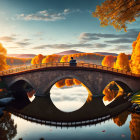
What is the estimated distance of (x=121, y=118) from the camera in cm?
2017

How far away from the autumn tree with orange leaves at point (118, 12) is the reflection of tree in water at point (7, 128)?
18990 mm

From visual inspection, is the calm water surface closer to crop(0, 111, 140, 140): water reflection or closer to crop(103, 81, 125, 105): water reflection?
crop(0, 111, 140, 140): water reflection

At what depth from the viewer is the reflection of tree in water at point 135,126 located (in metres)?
14.7

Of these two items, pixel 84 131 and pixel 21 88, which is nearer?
pixel 84 131

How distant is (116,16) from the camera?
20500mm

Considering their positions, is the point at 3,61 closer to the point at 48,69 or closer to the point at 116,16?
the point at 48,69

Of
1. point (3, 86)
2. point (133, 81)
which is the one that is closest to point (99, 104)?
point (133, 81)

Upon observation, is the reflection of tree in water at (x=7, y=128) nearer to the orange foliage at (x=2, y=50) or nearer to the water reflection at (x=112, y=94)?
the water reflection at (x=112, y=94)

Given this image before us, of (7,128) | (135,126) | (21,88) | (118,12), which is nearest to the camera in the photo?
(135,126)

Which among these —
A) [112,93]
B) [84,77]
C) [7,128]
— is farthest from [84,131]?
[112,93]

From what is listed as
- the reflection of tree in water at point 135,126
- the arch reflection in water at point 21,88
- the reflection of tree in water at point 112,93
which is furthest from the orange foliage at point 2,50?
the reflection of tree in water at point 135,126

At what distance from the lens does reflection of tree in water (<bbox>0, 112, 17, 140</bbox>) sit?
15.4 metres

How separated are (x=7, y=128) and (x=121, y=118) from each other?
49.8 feet

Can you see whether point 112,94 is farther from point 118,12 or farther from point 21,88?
point 21,88
